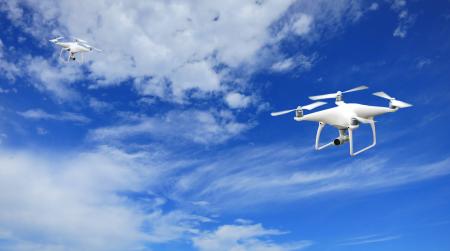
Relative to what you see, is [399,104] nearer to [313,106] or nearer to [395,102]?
[395,102]

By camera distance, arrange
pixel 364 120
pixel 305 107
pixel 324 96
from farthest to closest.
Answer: pixel 324 96, pixel 305 107, pixel 364 120

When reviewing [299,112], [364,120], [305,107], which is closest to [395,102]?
[364,120]

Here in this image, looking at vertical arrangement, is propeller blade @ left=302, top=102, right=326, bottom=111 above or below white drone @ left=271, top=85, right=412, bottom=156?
above

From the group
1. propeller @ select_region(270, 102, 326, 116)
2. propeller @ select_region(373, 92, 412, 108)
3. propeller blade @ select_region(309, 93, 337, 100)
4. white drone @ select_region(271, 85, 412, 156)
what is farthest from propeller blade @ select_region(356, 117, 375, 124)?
propeller @ select_region(270, 102, 326, 116)

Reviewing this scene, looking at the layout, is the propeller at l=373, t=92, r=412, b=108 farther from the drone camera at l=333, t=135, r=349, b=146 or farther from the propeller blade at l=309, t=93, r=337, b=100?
the drone camera at l=333, t=135, r=349, b=146

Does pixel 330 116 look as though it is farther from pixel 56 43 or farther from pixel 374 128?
pixel 56 43

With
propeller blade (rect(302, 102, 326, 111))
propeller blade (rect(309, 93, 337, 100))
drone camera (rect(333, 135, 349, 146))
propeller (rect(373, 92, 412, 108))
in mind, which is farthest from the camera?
propeller blade (rect(302, 102, 326, 111))

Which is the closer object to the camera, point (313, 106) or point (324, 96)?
point (313, 106)

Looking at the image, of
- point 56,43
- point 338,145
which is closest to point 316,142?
point 338,145

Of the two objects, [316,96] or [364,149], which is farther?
[316,96]

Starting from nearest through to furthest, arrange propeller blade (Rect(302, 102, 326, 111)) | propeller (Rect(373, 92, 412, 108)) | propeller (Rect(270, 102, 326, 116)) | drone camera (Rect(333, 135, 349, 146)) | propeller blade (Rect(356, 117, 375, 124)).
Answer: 1. propeller blade (Rect(356, 117, 375, 124))
2. drone camera (Rect(333, 135, 349, 146))
3. propeller (Rect(373, 92, 412, 108))
4. propeller (Rect(270, 102, 326, 116))
5. propeller blade (Rect(302, 102, 326, 111))

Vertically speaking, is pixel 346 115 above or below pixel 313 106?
below
